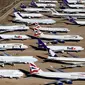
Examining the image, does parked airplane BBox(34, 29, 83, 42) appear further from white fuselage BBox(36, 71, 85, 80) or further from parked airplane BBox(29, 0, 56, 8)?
parked airplane BBox(29, 0, 56, 8)

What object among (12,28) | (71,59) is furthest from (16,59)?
(12,28)

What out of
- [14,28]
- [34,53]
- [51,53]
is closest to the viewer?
[51,53]

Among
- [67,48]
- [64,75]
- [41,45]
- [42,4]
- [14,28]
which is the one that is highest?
[42,4]

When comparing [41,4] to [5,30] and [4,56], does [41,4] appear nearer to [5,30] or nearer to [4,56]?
[5,30]

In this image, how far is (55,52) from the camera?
317 feet

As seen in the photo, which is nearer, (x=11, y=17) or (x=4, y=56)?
(x=4, y=56)

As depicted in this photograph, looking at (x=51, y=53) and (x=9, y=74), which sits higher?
(x=51, y=53)

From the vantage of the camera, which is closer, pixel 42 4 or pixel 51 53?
pixel 51 53

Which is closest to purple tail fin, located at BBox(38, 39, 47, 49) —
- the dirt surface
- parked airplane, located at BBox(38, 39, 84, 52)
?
parked airplane, located at BBox(38, 39, 84, 52)

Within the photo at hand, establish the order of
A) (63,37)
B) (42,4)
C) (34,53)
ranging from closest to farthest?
(34,53) → (63,37) → (42,4)

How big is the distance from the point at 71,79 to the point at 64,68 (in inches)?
323

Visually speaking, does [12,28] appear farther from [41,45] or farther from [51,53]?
[51,53]

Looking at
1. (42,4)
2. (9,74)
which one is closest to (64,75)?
(9,74)

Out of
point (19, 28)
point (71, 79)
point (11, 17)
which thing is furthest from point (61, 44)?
point (11, 17)
